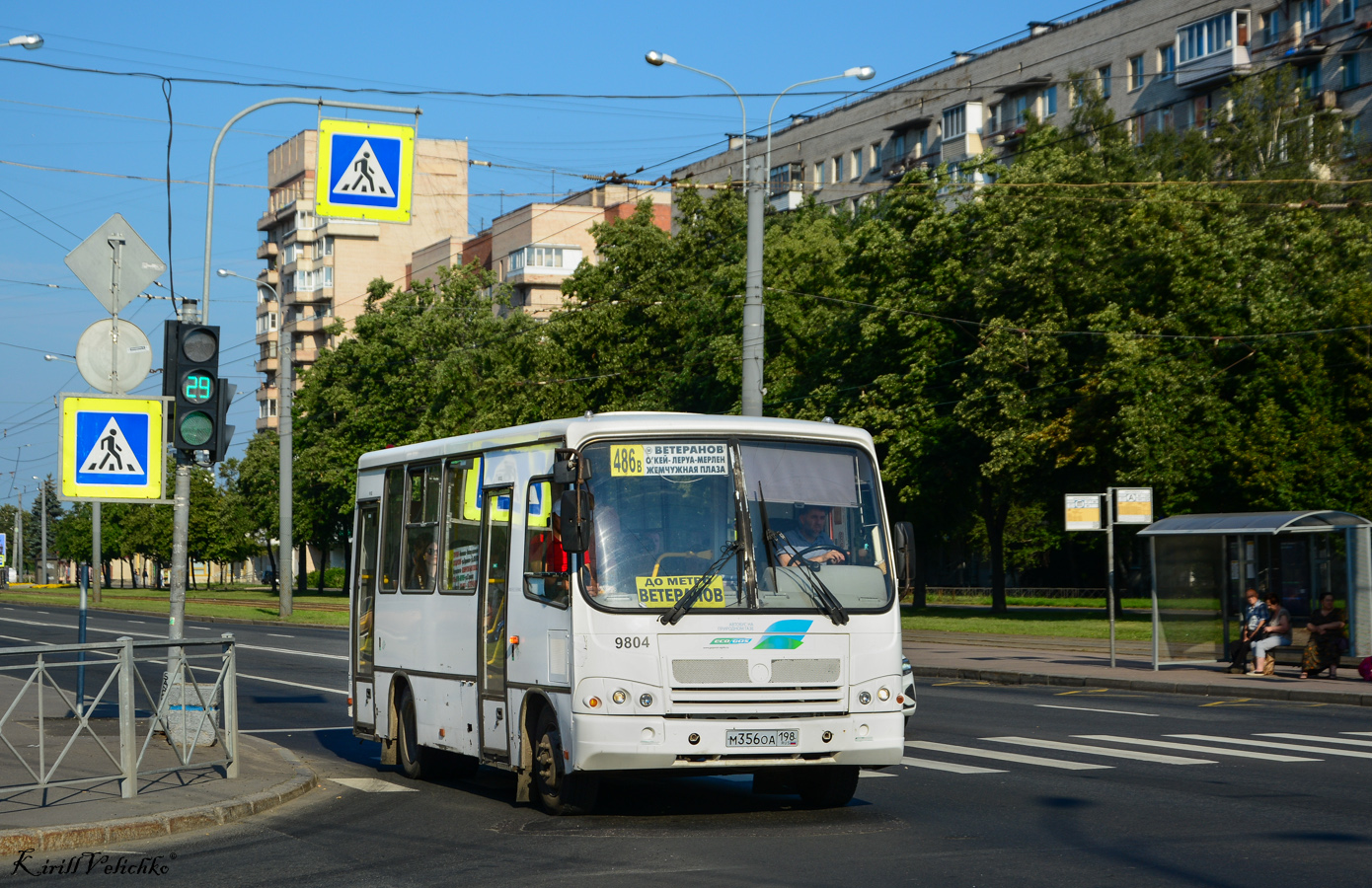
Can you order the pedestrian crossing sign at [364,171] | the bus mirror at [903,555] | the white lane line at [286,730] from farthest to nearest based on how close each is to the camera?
the white lane line at [286,730] < the pedestrian crossing sign at [364,171] < the bus mirror at [903,555]

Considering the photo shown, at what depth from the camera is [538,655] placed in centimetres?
1063

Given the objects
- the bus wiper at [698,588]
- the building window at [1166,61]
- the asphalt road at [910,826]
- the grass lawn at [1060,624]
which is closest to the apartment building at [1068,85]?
the building window at [1166,61]

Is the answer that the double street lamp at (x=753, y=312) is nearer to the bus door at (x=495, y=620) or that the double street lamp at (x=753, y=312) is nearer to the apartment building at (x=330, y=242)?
the bus door at (x=495, y=620)

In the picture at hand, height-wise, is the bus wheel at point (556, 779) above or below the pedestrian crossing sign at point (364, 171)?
below

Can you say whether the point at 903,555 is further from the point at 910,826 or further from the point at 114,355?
the point at 114,355

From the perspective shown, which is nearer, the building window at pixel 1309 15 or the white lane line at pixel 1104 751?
the white lane line at pixel 1104 751

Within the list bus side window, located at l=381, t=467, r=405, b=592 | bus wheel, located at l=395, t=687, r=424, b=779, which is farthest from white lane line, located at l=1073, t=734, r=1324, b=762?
bus side window, located at l=381, t=467, r=405, b=592

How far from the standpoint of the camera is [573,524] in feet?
32.7

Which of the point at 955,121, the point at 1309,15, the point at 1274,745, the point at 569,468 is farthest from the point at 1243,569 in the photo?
the point at 955,121

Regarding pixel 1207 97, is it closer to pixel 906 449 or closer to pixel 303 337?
pixel 906 449

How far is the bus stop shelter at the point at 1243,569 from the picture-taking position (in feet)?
77.5

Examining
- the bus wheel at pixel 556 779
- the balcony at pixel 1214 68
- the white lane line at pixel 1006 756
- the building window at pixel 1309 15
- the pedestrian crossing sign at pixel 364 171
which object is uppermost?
the building window at pixel 1309 15

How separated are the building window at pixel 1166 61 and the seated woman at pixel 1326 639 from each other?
44607 mm

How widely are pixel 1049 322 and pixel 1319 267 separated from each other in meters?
7.84
